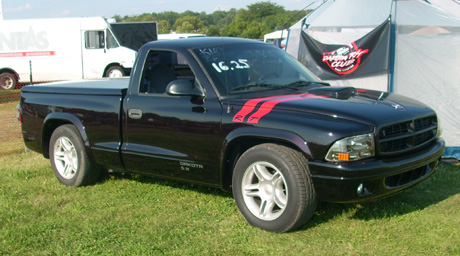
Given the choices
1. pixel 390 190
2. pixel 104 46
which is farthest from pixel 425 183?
pixel 104 46

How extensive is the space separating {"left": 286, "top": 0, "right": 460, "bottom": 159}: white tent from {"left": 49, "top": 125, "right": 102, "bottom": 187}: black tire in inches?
173

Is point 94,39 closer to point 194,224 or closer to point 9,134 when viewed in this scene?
point 9,134

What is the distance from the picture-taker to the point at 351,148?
3.99 m

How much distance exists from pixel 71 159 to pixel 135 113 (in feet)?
4.58

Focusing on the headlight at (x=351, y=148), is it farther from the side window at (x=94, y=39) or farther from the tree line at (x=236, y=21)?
the tree line at (x=236, y=21)

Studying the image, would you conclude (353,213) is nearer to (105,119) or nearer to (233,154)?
(233,154)

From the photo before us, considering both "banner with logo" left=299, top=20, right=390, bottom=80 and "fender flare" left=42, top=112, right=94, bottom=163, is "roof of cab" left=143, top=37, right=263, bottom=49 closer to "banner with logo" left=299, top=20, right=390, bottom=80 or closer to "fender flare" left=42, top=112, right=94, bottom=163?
"fender flare" left=42, top=112, right=94, bottom=163

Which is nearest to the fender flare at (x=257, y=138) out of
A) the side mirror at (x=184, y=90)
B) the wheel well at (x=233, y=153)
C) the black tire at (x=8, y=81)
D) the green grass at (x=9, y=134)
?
the wheel well at (x=233, y=153)

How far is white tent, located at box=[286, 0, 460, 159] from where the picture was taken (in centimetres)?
770

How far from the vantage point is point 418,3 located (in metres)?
8.04

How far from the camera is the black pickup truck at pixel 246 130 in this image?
407 cm

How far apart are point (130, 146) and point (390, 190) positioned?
2664 millimetres

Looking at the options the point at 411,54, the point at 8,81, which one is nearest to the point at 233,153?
Answer: the point at 411,54

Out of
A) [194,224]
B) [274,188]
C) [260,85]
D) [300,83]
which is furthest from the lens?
[300,83]
